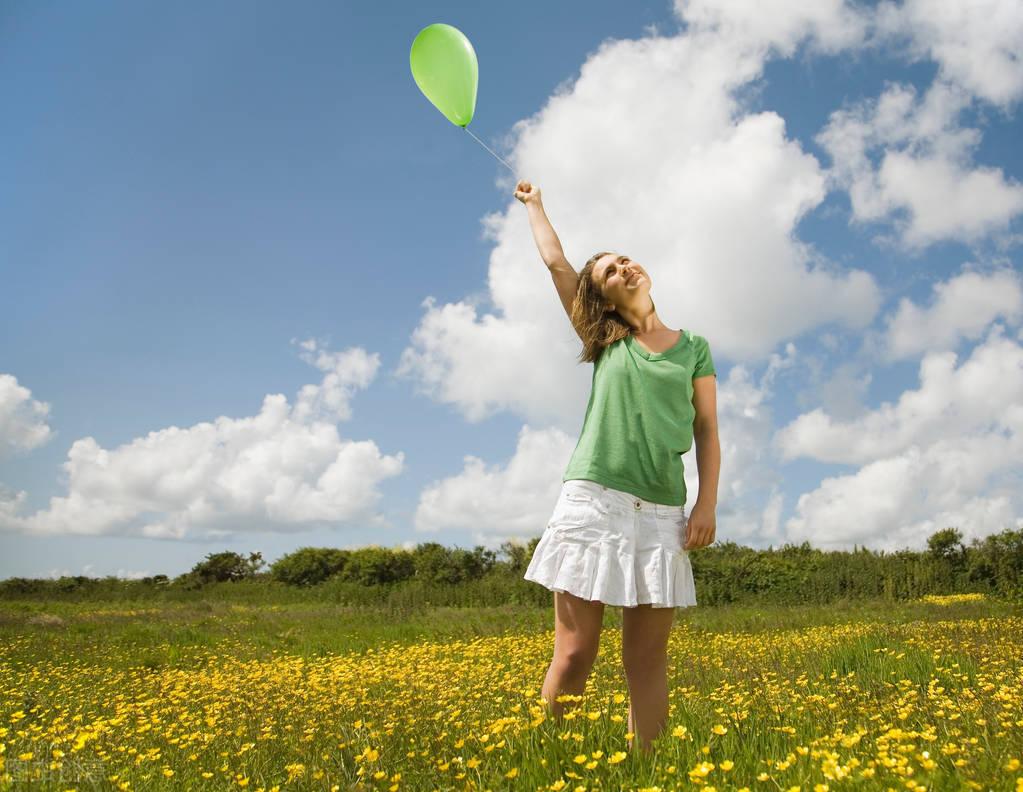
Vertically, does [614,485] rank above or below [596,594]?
above

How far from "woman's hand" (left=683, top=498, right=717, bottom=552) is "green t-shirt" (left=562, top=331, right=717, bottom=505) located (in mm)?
78

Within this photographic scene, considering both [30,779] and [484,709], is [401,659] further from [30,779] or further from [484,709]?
[30,779]

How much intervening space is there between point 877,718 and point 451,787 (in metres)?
2.18

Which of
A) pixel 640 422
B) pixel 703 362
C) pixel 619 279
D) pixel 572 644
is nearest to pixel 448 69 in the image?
pixel 619 279

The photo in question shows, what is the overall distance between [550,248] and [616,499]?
1.24m

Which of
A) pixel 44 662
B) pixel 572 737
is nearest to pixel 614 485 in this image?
pixel 572 737

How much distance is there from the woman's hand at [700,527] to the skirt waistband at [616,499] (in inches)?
5.5

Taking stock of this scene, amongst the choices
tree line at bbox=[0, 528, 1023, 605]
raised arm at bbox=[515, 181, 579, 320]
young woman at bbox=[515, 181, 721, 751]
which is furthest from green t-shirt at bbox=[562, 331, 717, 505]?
tree line at bbox=[0, 528, 1023, 605]

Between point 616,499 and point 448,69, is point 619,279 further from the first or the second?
point 448,69

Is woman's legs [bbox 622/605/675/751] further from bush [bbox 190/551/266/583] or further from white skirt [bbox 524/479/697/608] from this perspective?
bush [bbox 190/551/266/583]

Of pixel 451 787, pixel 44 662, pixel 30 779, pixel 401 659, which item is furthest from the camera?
pixel 44 662

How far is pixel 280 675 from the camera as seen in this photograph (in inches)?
263

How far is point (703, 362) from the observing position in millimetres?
3246

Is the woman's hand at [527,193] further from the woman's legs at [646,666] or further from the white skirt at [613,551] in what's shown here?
the woman's legs at [646,666]
